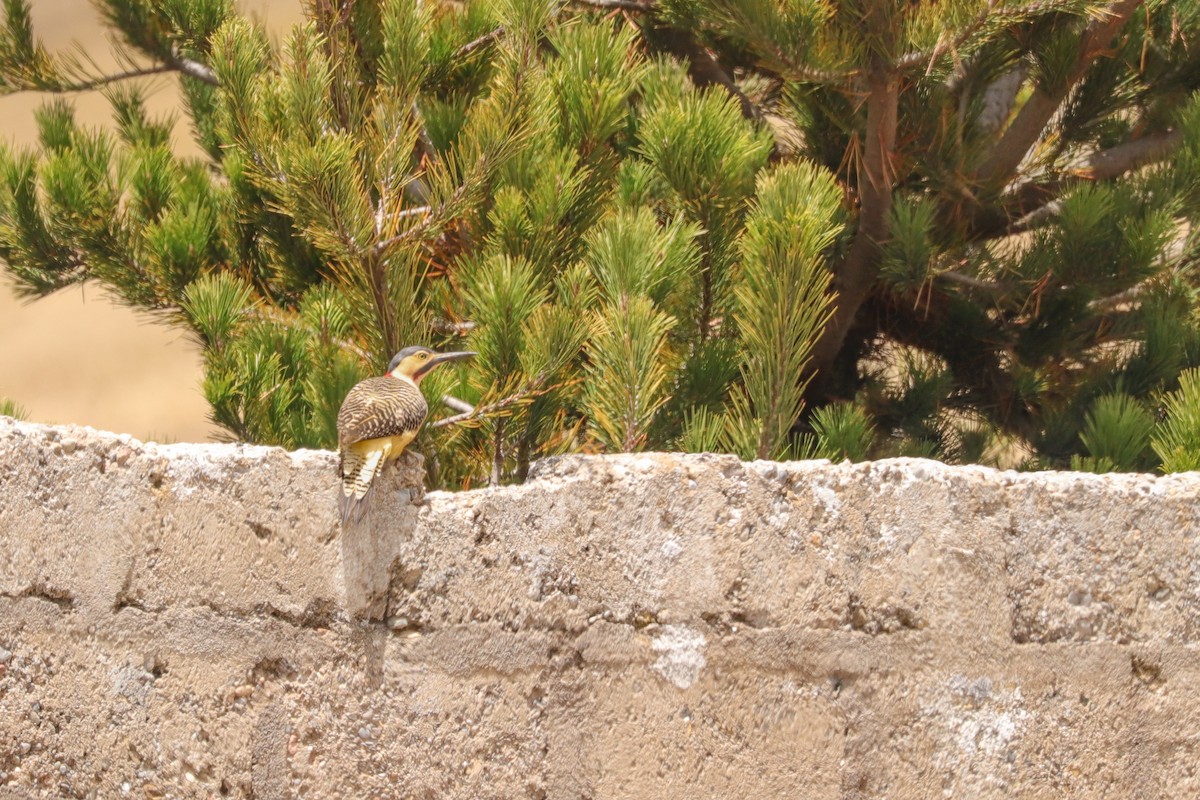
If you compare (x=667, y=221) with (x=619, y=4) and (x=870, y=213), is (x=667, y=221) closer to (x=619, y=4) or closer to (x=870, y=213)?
(x=870, y=213)

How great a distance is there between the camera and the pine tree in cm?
217

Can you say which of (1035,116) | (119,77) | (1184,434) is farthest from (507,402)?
(119,77)

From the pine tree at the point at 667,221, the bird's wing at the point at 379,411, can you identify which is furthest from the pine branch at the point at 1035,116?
the bird's wing at the point at 379,411

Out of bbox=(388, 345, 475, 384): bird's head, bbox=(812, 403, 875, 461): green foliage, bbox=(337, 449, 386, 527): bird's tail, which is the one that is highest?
bbox=(388, 345, 475, 384): bird's head

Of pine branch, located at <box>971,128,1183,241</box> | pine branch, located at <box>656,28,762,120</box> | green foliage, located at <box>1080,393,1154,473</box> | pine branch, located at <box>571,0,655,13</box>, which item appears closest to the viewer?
green foliage, located at <box>1080,393,1154,473</box>

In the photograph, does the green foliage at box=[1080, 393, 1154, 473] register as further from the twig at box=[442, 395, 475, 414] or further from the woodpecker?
the woodpecker

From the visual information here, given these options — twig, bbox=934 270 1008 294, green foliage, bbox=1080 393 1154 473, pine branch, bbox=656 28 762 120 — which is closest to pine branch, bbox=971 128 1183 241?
twig, bbox=934 270 1008 294

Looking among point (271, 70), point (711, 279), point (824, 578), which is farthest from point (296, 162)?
point (824, 578)

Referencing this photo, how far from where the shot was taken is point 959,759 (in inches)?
65.2

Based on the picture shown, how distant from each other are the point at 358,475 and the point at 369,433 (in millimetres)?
52

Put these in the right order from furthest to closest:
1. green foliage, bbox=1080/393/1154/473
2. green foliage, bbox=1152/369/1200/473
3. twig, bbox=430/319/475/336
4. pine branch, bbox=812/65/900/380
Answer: pine branch, bbox=812/65/900/380
twig, bbox=430/319/475/336
green foliage, bbox=1080/393/1154/473
green foliage, bbox=1152/369/1200/473

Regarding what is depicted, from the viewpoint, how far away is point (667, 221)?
2564mm

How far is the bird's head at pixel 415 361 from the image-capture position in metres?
2.06

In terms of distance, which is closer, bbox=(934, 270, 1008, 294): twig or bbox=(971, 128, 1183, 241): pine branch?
bbox=(934, 270, 1008, 294): twig
